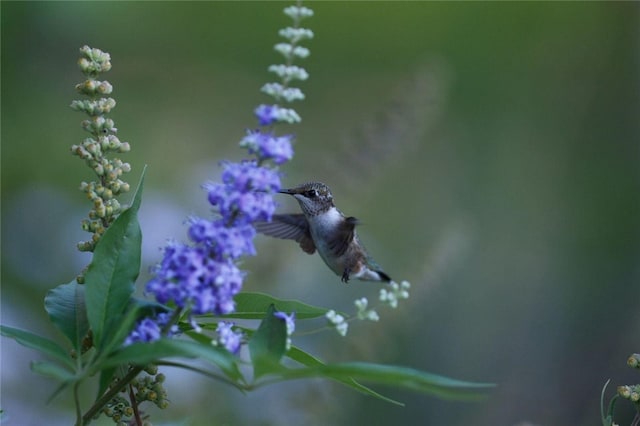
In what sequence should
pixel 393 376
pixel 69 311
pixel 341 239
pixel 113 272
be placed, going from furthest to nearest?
pixel 341 239 → pixel 69 311 → pixel 113 272 → pixel 393 376

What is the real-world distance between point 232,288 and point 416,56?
951cm

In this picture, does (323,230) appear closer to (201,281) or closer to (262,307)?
(262,307)

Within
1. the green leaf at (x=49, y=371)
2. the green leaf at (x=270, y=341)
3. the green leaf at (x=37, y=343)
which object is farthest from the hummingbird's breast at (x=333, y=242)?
the green leaf at (x=49, y=371)

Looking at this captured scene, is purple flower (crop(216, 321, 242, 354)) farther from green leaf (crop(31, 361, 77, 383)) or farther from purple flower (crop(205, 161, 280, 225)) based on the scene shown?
green leaf (crop(31, 361, 77, 383))

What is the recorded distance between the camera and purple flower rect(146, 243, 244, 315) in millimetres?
2211

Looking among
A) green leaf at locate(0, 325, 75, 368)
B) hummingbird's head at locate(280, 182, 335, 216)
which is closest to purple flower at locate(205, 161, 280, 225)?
green leaf at locate(0, 325, 75, 368)

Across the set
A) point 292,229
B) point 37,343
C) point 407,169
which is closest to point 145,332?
point 37,343

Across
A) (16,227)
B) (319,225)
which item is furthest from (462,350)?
(319,225)

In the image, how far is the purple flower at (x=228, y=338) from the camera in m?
2.31

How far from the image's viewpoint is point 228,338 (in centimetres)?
233

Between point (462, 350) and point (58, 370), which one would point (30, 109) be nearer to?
point (462, 350)

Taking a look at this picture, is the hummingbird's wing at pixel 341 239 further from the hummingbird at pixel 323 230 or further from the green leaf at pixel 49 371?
the green leaf at pixel 49 371

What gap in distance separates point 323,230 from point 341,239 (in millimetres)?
140

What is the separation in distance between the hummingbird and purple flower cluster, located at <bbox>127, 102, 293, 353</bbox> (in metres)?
1.60
